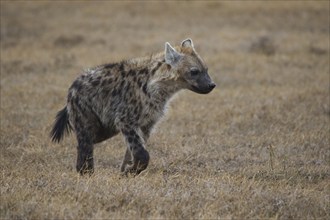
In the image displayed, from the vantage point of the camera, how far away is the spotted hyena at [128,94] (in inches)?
281

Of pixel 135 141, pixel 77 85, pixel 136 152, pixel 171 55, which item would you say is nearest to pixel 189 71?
pixel 171 55

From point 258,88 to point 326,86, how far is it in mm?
1428

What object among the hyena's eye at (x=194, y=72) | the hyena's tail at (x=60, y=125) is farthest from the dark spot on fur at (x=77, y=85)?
the hyena's eye at (x=194, y=72)

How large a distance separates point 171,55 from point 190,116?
12.9 ft

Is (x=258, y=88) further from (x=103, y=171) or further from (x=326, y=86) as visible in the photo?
(x=103, y=171)

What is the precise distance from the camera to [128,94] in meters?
7.20

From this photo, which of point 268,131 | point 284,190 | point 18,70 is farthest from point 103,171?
point 18,70

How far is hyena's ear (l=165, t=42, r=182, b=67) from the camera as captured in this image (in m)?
7.23

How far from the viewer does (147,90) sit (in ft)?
23.6

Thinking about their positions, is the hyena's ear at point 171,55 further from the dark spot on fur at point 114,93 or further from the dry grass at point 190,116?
the dry grass at point 190,116

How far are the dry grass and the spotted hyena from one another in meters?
0.50

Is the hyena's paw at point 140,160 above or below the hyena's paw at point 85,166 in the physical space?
above

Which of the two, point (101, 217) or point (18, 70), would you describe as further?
point (18, 70)

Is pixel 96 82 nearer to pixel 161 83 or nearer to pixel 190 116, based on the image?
pixel 161 83
